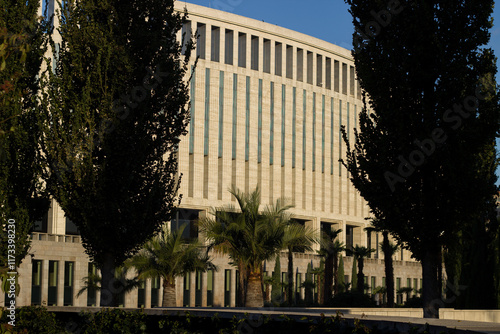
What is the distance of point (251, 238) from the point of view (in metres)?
32.2

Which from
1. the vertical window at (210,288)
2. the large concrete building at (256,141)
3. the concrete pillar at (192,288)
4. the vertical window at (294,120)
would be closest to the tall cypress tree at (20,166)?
the large concrete building at (256,141)

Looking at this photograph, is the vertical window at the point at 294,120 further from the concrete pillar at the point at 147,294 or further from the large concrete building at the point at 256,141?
the concrete pillar at the point at 147,294

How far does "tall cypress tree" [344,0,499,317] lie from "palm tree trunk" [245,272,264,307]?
1313cm

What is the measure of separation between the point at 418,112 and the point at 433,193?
7.75 ft

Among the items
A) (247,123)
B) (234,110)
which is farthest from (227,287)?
(234,110)

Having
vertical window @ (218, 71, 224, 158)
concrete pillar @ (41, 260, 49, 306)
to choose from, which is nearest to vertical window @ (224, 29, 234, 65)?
vertical window @ (218, 71, 224, 158)

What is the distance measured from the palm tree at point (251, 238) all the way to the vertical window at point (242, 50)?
4176cm

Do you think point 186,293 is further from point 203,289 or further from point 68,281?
point 68,281

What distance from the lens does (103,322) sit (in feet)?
52.1

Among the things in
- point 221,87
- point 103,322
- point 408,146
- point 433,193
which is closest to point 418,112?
point 408,146

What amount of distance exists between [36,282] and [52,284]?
5.53ft

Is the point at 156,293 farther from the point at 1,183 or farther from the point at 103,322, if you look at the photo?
the point at 103,322

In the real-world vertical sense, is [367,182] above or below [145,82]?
below

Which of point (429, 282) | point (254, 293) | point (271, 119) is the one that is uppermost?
point (271, 119)
